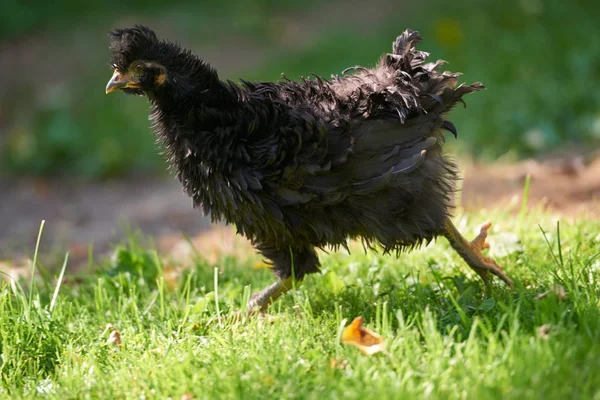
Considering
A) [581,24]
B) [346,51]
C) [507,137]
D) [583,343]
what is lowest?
[583,343]

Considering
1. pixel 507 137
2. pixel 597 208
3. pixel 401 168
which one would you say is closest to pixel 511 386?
pixel 401 168

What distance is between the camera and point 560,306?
2.97 metres

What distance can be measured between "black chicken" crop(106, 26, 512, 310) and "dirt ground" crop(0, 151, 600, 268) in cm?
162

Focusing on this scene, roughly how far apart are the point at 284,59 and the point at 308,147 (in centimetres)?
671

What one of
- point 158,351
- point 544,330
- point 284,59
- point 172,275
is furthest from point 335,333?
point 284,59

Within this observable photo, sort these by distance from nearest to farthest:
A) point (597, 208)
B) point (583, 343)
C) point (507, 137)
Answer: point (583, 343) → point (597, 208) → point (507, 137)

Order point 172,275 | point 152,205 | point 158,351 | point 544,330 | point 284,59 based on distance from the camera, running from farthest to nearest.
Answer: point 284,59, point 152,205, point 172,275, point 158,351, point 544,330

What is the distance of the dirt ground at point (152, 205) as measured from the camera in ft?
17.5

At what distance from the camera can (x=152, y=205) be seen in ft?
25.2

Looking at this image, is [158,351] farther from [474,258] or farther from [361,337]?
[474,258]

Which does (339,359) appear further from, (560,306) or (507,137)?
(507,137)

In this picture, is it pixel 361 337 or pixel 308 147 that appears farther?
pixel 308 147

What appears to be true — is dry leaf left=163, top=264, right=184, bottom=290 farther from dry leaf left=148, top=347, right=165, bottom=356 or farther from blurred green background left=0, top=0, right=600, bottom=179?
blurred green background left=0, top=0, right=600, bottom=179

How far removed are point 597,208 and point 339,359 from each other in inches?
98.5
